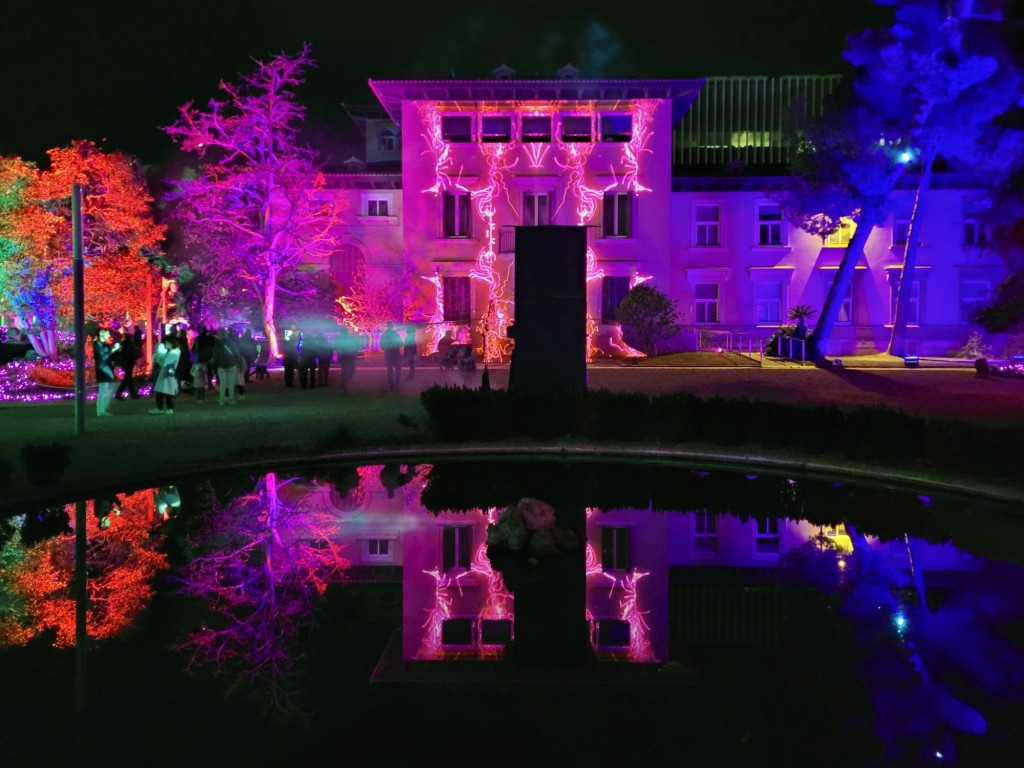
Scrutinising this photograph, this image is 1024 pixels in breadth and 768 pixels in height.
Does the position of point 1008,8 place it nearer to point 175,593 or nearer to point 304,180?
point 175,593

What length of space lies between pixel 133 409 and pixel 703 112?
31067 millimetres

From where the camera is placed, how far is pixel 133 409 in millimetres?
18406

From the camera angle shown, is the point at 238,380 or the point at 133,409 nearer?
the point at 133,409

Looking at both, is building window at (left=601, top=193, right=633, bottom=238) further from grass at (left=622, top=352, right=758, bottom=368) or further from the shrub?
grass at (left=622, top=352, right=758, bottom=368)

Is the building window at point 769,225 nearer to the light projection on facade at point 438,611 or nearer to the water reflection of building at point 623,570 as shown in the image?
the water reflection of building at point 623,570

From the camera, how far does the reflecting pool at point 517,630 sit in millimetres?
4625

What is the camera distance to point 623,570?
7785 millimetres

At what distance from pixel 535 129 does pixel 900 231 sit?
1505 cm

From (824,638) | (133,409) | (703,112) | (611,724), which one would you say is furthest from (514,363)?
(703,112)

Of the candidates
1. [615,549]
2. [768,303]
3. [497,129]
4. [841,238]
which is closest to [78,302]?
[615,549]

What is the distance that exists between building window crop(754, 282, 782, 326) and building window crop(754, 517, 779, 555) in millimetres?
27498

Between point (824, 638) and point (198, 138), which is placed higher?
point (198, 138)

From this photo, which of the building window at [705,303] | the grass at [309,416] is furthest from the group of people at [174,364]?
the building window at [705,303]

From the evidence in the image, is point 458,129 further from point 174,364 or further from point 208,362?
point 174,364
